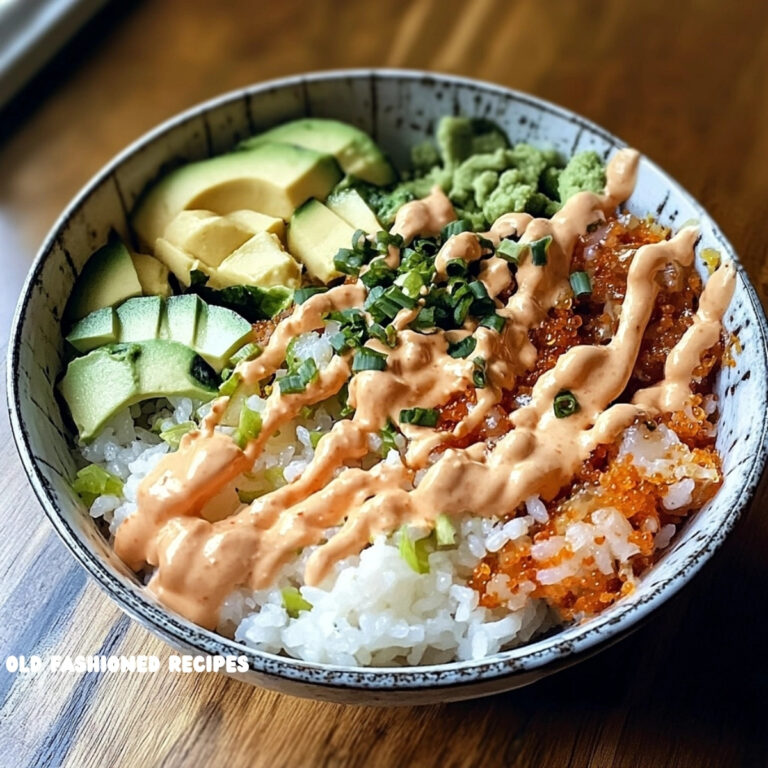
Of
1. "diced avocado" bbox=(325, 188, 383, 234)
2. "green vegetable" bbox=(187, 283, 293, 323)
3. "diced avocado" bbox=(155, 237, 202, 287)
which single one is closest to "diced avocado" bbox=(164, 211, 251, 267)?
"diced avocado" bbox=(155, 237, 202, 287)

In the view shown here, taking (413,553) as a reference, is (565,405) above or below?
above

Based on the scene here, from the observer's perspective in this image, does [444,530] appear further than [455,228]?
No

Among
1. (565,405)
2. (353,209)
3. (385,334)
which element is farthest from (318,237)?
(565,405)

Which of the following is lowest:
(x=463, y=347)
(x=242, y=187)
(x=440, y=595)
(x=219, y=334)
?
(x=440, y=595)

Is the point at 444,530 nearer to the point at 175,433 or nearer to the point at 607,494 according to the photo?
the point at 607,494

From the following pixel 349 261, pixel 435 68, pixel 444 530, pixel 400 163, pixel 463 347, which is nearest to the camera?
pixel 444 530

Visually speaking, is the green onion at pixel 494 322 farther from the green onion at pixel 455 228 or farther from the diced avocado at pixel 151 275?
the diced avocado at pixel 151 275

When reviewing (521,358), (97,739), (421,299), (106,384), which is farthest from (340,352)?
(97,739)

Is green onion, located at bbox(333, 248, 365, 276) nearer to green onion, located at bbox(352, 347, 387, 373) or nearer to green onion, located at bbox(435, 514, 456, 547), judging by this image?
green onion, located at bbox(352, 347, 387, 373)
